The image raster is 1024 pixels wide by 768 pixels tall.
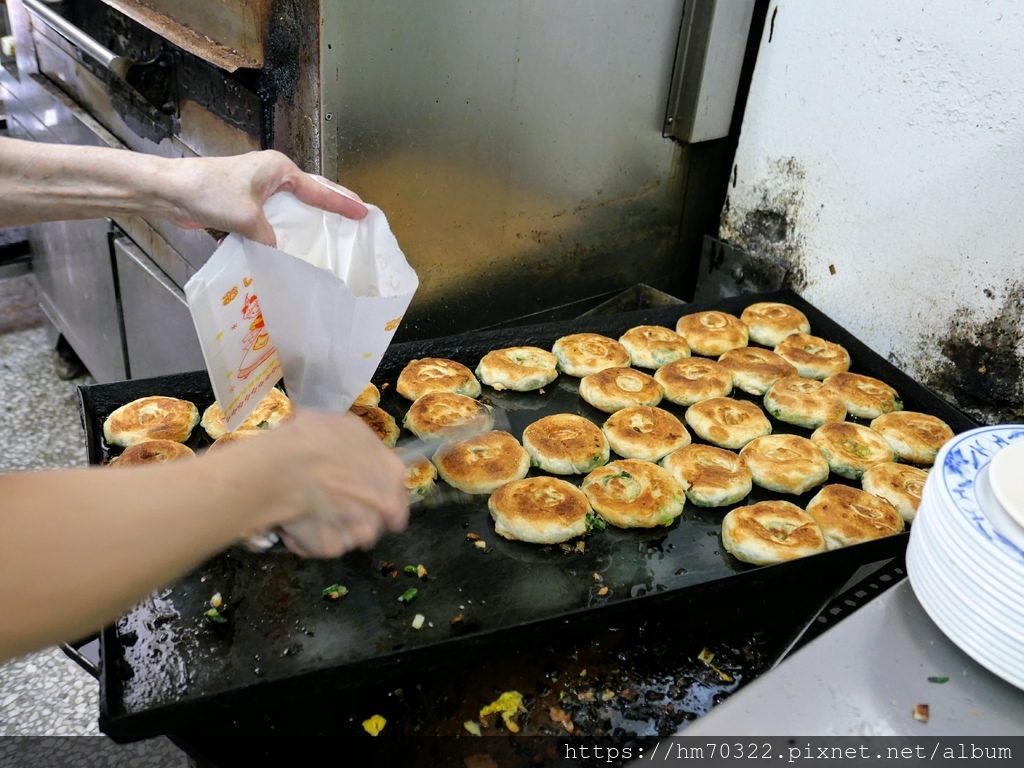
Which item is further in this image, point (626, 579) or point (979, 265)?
point (979, 265)

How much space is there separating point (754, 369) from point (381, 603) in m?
1.46

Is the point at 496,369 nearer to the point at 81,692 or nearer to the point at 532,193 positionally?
the point at 532,193

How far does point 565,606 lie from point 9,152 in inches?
62.4

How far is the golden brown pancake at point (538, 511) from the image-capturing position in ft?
6.31

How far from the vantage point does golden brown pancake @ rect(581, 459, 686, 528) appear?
6.56 ft

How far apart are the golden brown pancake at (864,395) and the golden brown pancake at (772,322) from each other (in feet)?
0.90

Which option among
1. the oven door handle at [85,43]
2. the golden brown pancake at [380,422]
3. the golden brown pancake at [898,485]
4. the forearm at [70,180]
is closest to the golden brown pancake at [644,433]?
the golden brown pancake at [898,485]

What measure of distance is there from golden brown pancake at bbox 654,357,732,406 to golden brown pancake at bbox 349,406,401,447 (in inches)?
34.1

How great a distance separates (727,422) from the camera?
238cm

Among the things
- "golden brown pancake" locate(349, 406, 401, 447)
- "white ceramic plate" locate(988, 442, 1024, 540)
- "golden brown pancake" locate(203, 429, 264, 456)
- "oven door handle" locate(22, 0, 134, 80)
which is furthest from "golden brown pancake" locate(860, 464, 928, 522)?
"oven door handle" locate(22, 0, 134, 80)

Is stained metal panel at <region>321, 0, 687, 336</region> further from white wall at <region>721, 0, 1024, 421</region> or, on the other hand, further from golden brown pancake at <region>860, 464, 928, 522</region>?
golden brown pancake at <region>860, 464, 928, 522</region>

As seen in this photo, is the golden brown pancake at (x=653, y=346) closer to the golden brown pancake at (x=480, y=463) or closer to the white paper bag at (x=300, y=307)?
the golden brown pancake at (x=480, y=463)

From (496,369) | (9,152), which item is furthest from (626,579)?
(9,152)

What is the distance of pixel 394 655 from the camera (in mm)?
1486
